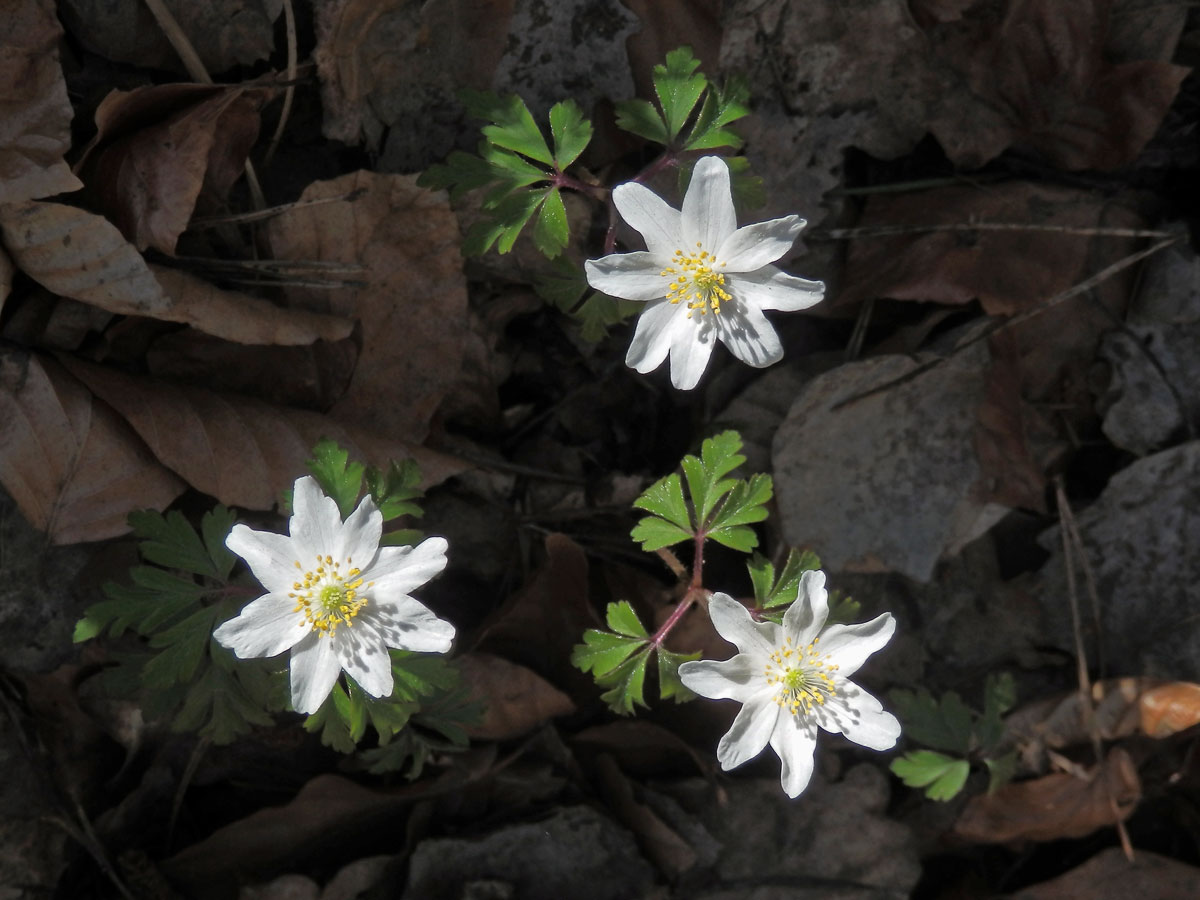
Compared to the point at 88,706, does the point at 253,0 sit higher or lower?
higher

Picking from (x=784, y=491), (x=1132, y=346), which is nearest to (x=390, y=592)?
(x=784, y=491)

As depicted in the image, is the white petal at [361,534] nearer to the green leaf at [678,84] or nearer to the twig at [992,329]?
the green leaf at [678,84]

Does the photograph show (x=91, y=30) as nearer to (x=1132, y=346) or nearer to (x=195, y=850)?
(x=195, y=850)

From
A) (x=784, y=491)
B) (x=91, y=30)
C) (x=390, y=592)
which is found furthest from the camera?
(x=784, y=491)

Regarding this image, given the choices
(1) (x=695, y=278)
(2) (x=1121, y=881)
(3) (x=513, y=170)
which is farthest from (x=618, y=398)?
(2) (x=1121, y=881)

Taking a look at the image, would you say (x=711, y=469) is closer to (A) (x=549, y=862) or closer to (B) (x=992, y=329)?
(B) (x=992, y=329)

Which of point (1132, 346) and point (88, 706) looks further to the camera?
point (1132, 346)

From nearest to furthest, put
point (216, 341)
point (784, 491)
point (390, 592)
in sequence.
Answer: point (390, 592), point (216, 341), point (784, 491)

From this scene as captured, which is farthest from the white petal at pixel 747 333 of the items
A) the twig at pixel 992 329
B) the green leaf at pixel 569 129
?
the twig at pixel 992 329
